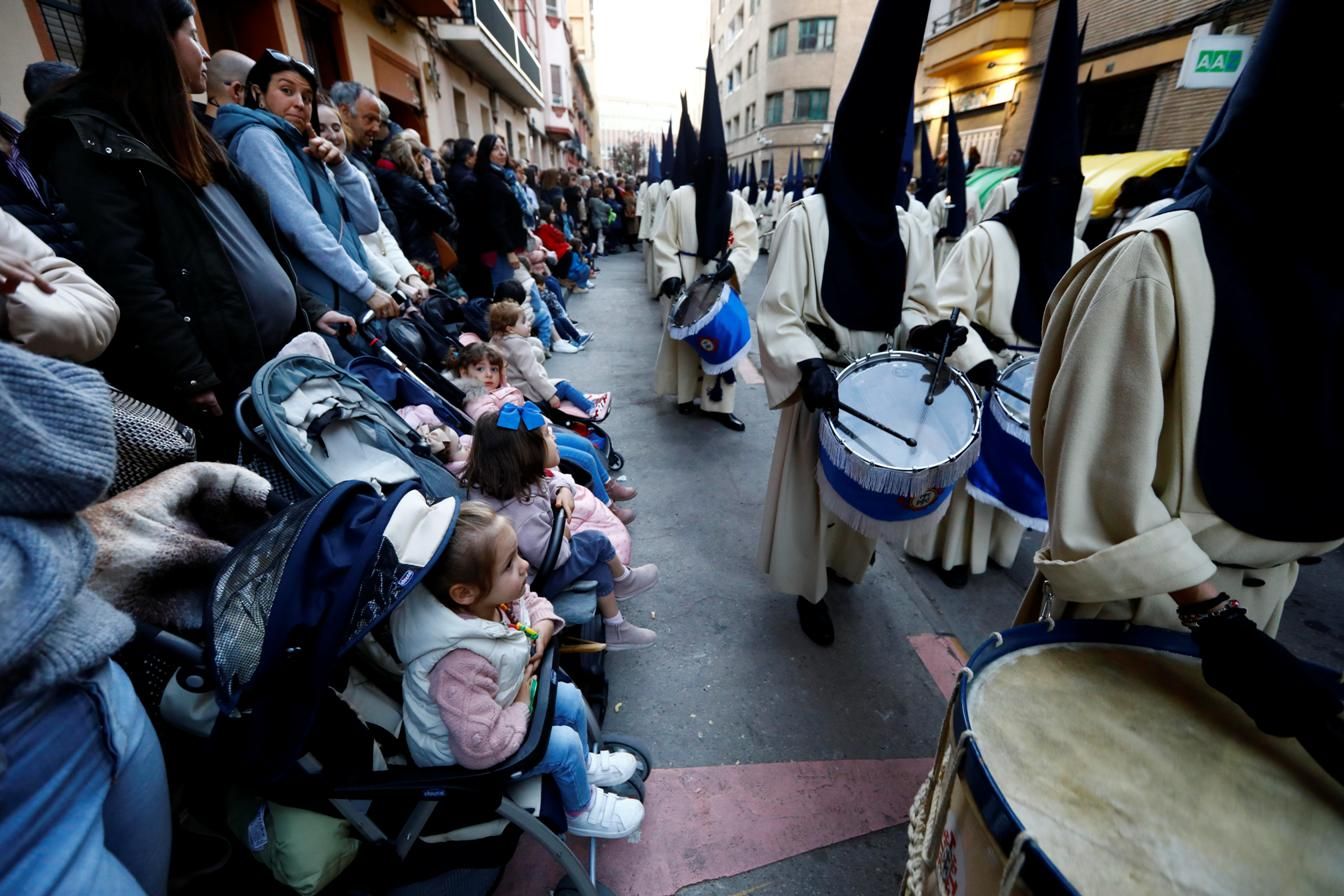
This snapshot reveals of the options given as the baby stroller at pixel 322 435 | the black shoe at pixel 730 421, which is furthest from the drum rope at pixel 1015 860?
the black shoe at pixel 730 421

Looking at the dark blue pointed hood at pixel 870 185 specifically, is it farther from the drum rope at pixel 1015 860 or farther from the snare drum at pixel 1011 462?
the drum rope at pixel 1015 860

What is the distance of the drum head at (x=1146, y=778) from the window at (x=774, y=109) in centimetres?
3664

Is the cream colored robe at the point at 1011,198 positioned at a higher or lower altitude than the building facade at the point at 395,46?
lower

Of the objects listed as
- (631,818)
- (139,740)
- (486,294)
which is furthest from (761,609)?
(486,294)

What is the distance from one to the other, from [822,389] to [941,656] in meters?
1.34

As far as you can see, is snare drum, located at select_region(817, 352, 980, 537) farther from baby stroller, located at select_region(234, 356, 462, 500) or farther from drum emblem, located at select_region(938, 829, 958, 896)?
baby stroller, located at select_region(234, 356, 462, 500)

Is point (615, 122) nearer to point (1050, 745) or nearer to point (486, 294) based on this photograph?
point (486, 294)

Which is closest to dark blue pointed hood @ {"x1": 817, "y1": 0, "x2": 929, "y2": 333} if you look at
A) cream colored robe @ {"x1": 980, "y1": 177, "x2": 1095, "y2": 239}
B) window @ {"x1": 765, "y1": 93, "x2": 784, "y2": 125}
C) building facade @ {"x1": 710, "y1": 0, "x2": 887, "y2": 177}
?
cream colored robe @ {"x1": 980, "y1": 177, "x2": 1095, "y2": 239}

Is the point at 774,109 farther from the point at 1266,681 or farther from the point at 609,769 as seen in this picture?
the point at 1266,681

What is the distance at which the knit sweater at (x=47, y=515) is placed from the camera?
2.21ft

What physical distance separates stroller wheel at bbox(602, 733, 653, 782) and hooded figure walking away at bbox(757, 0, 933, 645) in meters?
0.93

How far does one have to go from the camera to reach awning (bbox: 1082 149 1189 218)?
6.17 meters

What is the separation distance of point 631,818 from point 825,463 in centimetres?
129

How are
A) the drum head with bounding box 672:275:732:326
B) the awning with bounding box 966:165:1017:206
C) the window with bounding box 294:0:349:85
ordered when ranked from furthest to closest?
the awning with bounding box 966:165:1017:206 < the window with bounding box 294:0:349:85 < the drum head with bounding box 672:275:732:326
